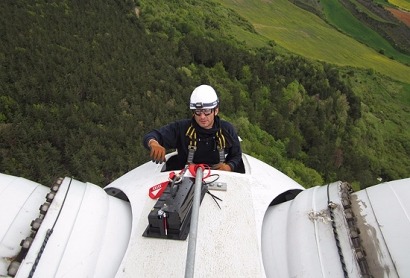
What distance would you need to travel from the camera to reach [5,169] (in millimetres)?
8242

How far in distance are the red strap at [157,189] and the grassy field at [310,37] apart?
45631mm

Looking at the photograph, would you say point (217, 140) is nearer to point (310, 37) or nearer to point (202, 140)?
point (202, 140)

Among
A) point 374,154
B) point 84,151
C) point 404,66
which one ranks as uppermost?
point 404,66

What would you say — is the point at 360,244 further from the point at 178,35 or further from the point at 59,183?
the point at 178,35

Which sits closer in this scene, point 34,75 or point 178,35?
point 34,75

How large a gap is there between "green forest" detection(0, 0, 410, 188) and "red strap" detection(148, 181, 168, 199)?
5.84 meters

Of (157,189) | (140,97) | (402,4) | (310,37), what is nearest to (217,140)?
(157,189)

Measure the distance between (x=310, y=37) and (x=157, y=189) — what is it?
189ft

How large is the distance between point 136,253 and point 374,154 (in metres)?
27.1

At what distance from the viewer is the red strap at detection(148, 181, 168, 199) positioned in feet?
10.9

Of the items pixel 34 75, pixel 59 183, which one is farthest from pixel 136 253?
pixel 34 75

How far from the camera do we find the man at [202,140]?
438 cm

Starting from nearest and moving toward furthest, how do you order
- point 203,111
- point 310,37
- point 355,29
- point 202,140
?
point 203,111 → point 202,140 → point 310,37 → point 355,29

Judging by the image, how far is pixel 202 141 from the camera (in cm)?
464
